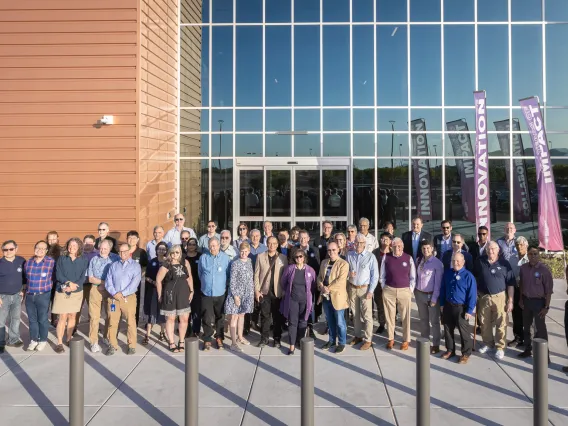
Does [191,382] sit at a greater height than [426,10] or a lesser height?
lesser

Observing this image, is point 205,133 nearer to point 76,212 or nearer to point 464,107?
point 76,212

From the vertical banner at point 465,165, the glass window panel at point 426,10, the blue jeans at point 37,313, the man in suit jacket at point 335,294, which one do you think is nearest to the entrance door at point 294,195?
the vertical banner at point 465,165

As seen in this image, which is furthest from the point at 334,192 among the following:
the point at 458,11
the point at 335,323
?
the point at 335,323

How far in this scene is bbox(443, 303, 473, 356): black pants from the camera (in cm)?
717

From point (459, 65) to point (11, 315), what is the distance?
517 inches

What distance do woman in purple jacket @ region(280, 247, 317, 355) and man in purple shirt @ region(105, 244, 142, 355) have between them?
222cm

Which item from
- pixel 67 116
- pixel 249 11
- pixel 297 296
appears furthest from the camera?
pixel 249 11

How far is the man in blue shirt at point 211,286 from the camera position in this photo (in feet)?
25.4

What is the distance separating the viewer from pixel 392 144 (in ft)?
50.0

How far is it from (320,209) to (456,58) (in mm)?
5928

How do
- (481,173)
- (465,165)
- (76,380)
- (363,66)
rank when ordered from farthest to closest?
(363,66) < (465,165) < (481,173) < (76,380)

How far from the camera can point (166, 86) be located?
1428 centimetres

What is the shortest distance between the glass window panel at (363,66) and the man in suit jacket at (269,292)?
8510 mm

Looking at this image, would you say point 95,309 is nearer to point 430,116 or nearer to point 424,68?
point 430,116
